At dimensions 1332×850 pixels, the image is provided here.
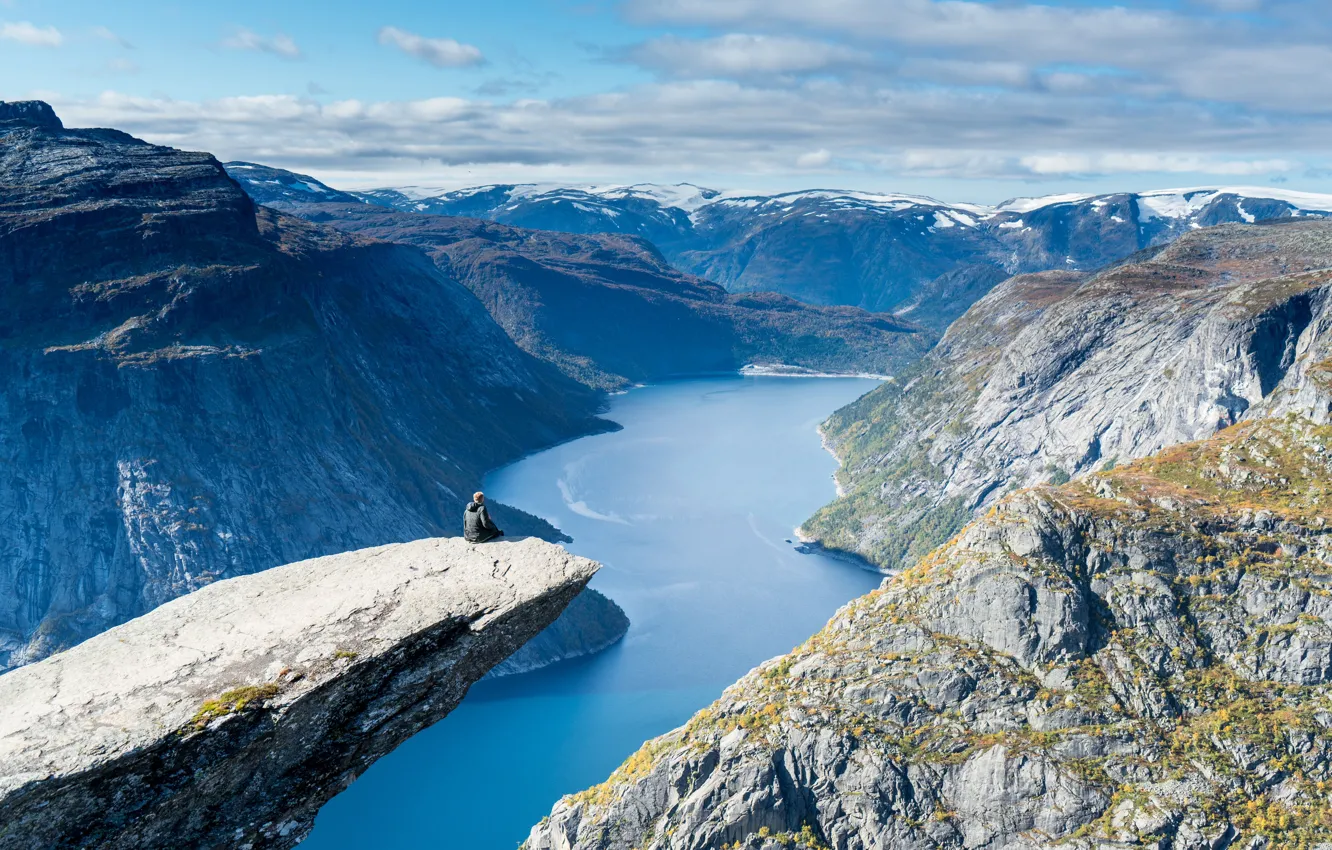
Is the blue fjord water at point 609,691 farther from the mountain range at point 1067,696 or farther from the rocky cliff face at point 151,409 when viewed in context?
the mountain range at point 1067,696

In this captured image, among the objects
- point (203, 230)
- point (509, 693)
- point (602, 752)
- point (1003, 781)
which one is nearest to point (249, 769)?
point (1003, 781)

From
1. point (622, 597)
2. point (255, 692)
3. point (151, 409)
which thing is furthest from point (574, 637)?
point (255, 692)

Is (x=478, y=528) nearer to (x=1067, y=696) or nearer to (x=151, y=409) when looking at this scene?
(x=1067, y=696)

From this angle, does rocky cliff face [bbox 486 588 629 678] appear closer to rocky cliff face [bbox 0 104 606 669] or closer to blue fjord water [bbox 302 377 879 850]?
blue fjord water [bbox 302 377 879 850]

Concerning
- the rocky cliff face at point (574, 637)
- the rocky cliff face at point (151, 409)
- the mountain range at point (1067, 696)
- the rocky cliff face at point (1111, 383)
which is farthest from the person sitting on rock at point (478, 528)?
the rocky cliff face at point (574, 637)

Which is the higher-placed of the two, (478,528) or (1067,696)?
(478,528)

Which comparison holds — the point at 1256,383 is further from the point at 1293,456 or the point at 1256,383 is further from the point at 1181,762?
the point at 1181,762

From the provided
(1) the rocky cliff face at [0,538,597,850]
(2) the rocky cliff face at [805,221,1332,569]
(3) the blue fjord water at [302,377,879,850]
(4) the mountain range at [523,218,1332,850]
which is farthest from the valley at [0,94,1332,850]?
(2) the rocky cliff face at [805,221,1332,569]
